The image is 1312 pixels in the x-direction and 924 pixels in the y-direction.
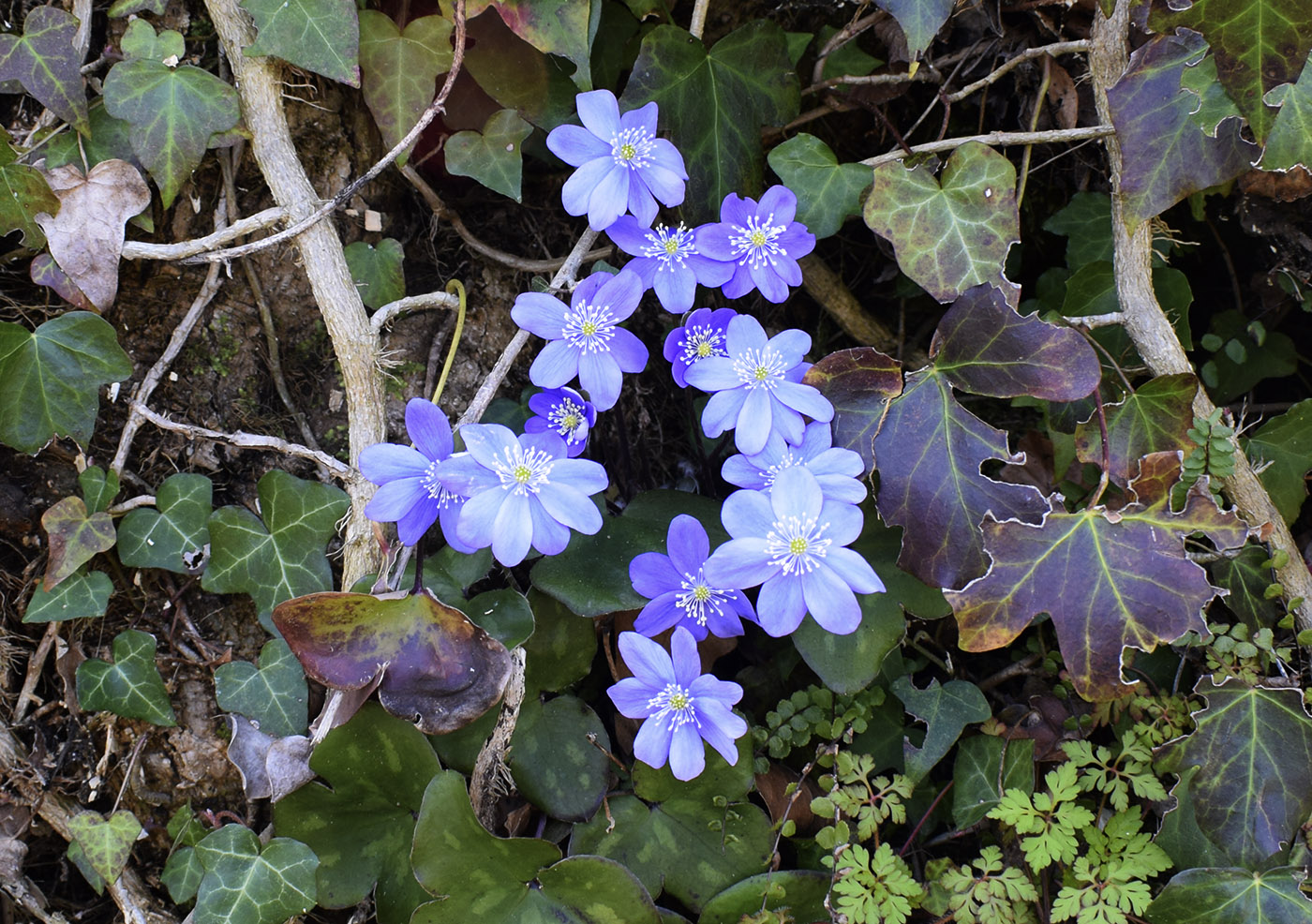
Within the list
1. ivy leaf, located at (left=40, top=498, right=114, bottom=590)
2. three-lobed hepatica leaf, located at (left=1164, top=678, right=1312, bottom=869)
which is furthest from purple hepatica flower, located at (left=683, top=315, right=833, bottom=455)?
ivy leaf, located at (left=40, top=498, right=114, bottom=590)

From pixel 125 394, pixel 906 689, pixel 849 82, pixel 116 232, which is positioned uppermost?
pixel 849 82

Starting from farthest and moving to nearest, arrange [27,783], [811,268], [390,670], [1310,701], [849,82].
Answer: [811,268] < [849,82] < [27,783] < [1310,701] < [390,670]

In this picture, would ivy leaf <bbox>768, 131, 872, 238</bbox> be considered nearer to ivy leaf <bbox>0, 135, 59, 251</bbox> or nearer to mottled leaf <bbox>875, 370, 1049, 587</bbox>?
mottled leaf <bbox>875, 370, 1049, 587</bbox>

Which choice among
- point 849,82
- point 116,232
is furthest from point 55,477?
point 849,82

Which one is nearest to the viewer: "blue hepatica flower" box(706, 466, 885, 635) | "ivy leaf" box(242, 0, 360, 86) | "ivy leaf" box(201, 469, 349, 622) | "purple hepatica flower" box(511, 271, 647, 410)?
"blue hepatica flower" box(706, 466, 885, 635)

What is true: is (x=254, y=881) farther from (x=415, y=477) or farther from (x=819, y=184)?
(x=819, y=184)

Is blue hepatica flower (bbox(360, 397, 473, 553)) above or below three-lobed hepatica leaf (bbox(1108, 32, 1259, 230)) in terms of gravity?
below

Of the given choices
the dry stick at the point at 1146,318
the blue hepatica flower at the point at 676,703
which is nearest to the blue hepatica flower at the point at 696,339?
the blue hepatica flower at the point at 676,703

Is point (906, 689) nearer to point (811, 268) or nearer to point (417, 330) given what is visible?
point (811, 268)
